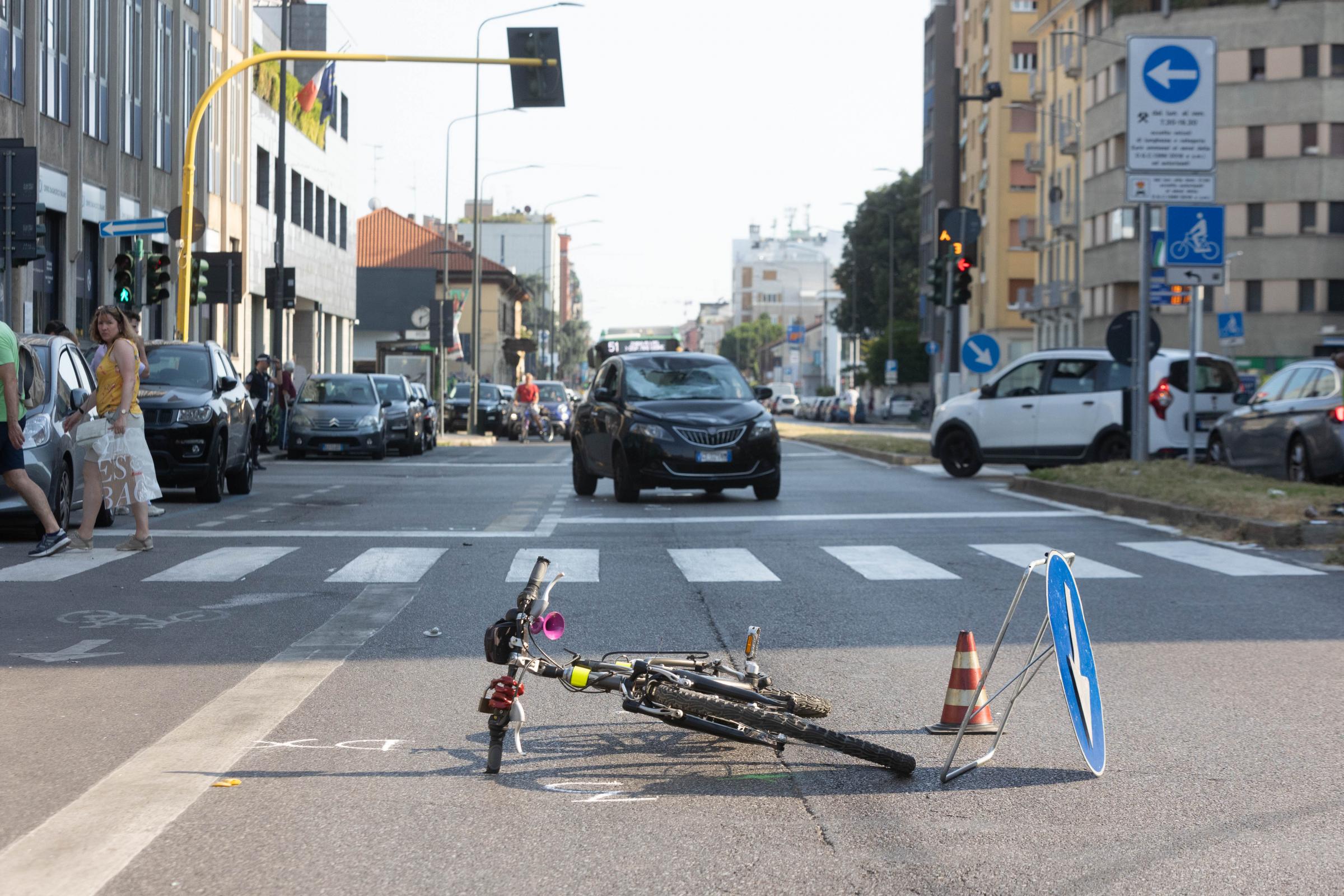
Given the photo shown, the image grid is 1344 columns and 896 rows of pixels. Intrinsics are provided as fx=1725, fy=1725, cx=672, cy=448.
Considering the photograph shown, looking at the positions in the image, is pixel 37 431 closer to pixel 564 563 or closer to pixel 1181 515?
pixel 564 563

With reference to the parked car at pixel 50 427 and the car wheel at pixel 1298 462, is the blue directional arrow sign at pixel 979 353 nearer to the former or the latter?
the car wheel at pixel 1298 462

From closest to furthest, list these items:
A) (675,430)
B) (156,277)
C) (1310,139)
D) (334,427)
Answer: (675,430), (156,277), (334,427), (1310,139)

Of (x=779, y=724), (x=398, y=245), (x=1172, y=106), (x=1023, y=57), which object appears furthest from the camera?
(x=398, y=245)

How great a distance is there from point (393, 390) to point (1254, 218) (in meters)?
37.4

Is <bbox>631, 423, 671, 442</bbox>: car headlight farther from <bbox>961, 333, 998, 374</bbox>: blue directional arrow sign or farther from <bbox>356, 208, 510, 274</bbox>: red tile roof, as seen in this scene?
<bbox>356, 208, 510, 274</bbox>: red tile roof

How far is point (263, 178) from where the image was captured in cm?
5156

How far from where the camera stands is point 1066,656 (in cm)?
523

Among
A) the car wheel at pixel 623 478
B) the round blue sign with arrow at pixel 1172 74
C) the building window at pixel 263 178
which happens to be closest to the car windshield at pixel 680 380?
the car wheel at pixel 623 478

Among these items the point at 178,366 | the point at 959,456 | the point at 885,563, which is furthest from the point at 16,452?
the point at 959,456

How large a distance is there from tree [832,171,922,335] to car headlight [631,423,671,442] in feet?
282

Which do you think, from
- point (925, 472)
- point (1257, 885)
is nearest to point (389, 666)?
point (1257, 885)

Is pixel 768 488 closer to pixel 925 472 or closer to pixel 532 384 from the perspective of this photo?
pixel 925 472

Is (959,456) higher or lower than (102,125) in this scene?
lower

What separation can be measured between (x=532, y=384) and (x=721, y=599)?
117ft
